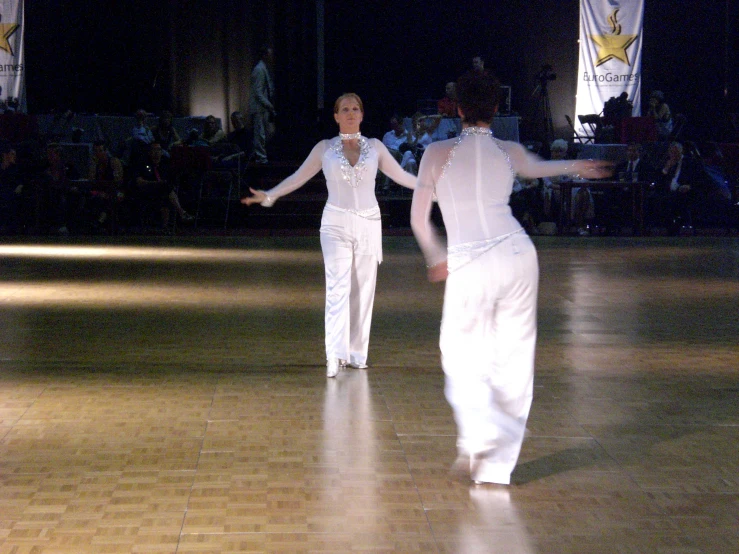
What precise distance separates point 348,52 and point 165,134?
629 cm

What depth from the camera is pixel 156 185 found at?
1689 centimetres

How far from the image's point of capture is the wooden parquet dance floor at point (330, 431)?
3678mm

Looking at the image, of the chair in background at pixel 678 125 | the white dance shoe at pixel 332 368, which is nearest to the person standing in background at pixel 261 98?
the chair in background at pixel 678 125

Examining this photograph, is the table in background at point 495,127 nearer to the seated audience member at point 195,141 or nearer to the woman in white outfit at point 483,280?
the seated audience member at point 195,141

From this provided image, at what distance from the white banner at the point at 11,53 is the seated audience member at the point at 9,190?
3.40 metres

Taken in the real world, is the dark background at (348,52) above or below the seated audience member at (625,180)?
above

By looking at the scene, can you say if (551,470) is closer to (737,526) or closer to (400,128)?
(737,526)

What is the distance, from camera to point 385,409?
554 centimetres

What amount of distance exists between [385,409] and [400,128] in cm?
1350

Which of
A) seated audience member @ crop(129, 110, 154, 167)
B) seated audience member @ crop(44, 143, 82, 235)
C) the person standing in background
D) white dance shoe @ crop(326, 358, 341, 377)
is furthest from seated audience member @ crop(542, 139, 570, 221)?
white dance shoe @ crop(326, 358, 341, 377)

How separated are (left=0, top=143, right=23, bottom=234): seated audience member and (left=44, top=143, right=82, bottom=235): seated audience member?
48 cm

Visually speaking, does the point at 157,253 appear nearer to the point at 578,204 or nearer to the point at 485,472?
the point at 578,204

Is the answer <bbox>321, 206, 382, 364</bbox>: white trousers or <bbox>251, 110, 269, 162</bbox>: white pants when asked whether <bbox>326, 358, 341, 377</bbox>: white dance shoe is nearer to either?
<bbox>321, 206, 382, 364</bbox>: white trousers

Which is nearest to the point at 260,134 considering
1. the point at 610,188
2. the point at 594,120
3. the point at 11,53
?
the point at 11,53
